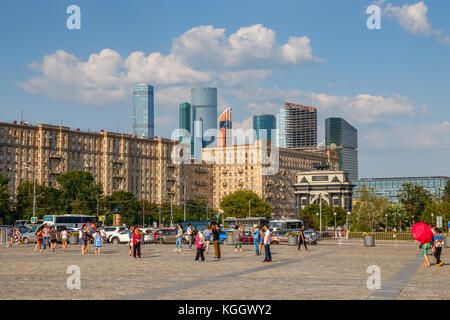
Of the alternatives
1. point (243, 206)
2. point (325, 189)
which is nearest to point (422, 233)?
point (243, 206)

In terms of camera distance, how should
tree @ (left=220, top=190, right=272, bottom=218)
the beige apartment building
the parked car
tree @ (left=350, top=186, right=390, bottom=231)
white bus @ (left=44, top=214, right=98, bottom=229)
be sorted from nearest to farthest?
the parked car
white bus @ (left=44, top=214, right=98, bottom=229)
tree @ (left=350, top=186, right=390, bottom=231)
tree @ (left=220, top=190, right=272, bottom=218)
the beige apartment building

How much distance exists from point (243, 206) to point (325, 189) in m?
42.6

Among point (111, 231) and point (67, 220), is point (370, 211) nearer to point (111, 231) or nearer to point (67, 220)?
point (67, 220)

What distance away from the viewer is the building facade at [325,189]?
18900 cm

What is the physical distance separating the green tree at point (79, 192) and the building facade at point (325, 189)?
68.4 metres

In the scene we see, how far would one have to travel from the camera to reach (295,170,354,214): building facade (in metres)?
189

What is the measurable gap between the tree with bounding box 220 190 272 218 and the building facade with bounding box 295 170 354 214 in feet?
104

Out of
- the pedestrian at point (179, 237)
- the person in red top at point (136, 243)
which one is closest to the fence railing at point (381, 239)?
the pedestrian at point (179, 237)

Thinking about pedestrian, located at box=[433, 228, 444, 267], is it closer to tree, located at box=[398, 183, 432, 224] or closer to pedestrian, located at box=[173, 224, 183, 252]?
pedestrian, located at box=[173, 224, 183, 252]

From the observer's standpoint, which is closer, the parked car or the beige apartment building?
the parked car

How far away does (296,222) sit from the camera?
100438mm

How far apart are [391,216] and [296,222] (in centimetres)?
3446

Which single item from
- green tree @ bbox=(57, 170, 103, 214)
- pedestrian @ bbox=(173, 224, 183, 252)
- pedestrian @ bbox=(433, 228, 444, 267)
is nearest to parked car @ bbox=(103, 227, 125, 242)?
pedestrian @ bbox=(173, 224, 183, 252)
